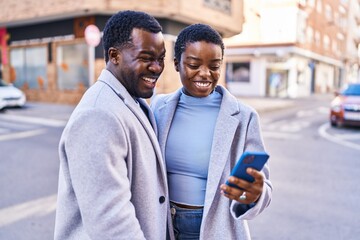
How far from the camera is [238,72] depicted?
99.6 ft

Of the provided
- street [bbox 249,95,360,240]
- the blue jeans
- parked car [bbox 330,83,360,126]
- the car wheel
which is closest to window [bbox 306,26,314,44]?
parked car [bbox 330,83,360,126]

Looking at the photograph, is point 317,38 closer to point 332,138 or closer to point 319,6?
point 319,6

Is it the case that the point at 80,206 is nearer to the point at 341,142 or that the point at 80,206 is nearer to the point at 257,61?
the point at 341,142

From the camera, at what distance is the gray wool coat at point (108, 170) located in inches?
44.8

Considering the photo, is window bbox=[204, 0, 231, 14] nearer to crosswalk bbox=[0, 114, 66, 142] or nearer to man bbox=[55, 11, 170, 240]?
crosswalk bbox=[0, 114, 66, 142]

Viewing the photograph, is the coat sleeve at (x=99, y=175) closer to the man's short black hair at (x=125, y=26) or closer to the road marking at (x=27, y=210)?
the man's short black hair at (x=125, y=26)

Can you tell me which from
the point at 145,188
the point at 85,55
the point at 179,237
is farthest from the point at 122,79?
the point at 85,55

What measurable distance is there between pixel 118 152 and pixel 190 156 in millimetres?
515

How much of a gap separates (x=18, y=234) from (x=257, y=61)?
2753cm

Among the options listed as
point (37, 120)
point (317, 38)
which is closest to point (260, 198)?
point (37, 120)

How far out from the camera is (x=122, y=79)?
140 cm

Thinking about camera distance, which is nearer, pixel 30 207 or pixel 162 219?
pixel 162 219

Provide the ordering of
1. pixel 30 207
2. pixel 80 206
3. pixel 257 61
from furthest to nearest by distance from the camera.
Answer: pixel 257 61 < pixel 30 207 < pixel 80 206

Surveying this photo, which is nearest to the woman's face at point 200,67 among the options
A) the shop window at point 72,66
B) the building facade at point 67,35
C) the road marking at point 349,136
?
the road marking at point 349,136
